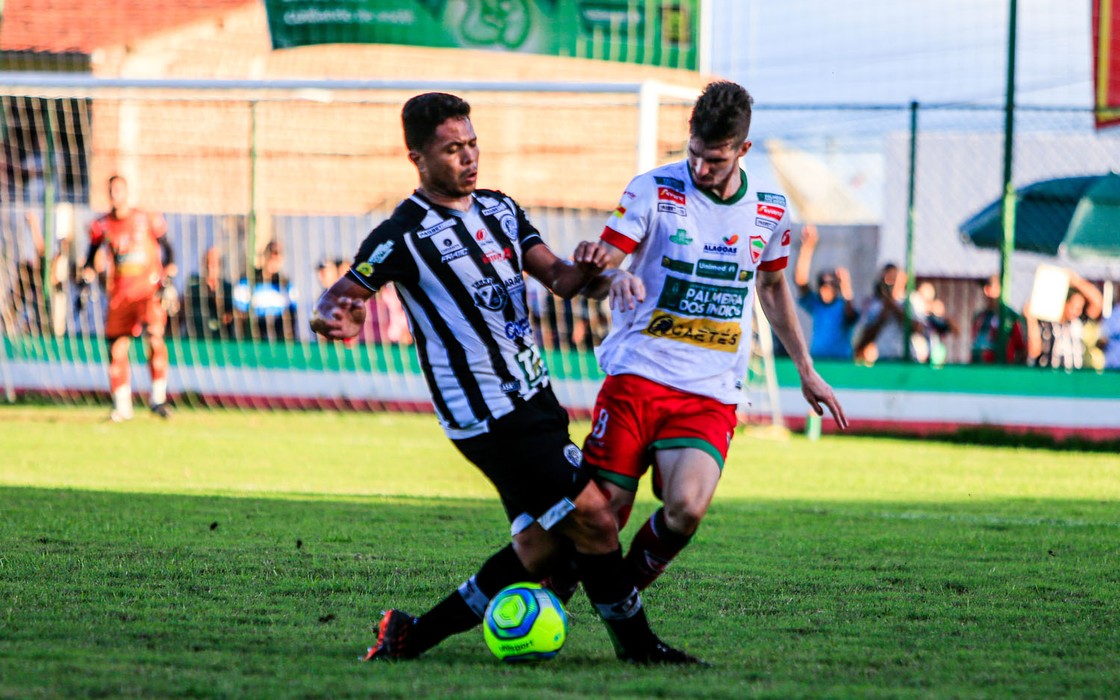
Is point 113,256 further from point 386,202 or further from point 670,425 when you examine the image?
point 386,202

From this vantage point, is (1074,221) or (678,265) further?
(1074,221)

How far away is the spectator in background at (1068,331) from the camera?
51.2 ft

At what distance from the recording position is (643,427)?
204 inches

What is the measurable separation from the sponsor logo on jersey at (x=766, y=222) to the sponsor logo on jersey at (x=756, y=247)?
5 cm

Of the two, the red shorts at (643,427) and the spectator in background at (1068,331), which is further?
the spectator in background at (1068,331)

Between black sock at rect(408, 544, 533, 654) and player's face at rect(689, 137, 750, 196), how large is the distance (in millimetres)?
1510

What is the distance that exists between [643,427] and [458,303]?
2.88 feet

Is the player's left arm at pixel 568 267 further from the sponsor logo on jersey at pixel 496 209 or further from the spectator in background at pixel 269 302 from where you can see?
the spectator in background at pixel 269 302

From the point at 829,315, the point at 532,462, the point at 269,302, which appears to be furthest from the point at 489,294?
the point at 269,302

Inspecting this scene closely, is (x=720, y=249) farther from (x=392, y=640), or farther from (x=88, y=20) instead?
(x=88, y=20)

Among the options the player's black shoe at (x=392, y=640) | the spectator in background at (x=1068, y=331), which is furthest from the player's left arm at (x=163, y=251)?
the player's black shoe at (x=392, y=640)

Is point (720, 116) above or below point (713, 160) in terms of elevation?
above

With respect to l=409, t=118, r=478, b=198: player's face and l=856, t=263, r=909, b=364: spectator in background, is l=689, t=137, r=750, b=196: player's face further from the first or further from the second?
l=856, t=263, r=909, b=364: spectator in background

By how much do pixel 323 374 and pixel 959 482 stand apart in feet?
27.3
